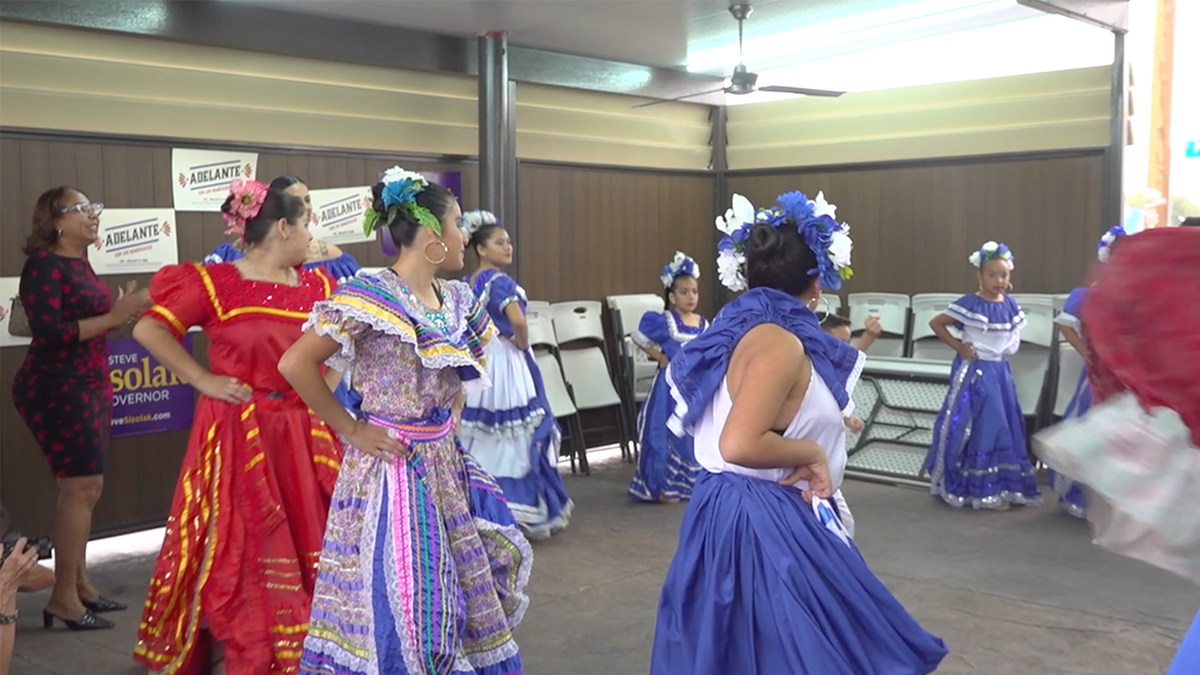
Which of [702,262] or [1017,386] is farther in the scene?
[702,262]

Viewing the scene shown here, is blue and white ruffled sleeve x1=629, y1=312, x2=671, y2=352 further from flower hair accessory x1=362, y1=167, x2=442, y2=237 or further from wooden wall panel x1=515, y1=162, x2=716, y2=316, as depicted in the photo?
flower hair accessory x1=362, y1=167, x2=442, y2=237

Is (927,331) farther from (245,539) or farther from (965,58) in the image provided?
(245,539)

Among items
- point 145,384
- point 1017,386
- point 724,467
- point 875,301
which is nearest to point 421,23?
point 145,384

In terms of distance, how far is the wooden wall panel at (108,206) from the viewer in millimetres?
5684

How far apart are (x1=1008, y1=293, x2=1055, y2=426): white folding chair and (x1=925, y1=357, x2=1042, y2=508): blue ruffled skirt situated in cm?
84

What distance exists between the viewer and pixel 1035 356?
7.81m

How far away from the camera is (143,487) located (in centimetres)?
628

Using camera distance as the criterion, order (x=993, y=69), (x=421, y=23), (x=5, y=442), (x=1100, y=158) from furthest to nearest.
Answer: (x=993, y=69)
(x=1100, y=158)
(x=421, y=23)
(x=5, y=442)

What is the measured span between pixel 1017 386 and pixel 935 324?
50.3 inches

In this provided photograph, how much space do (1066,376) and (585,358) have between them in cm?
339

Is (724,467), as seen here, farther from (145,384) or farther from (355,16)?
(355,16)

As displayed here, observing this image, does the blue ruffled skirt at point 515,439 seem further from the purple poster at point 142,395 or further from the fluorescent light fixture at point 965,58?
the fluorescent light fixture at point 965,58

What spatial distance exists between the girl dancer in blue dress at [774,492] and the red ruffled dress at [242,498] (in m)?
1.38


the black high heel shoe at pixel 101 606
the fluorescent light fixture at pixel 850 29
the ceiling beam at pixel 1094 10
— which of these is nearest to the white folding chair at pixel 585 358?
the fluorescent light fixture at pixel 850 29
